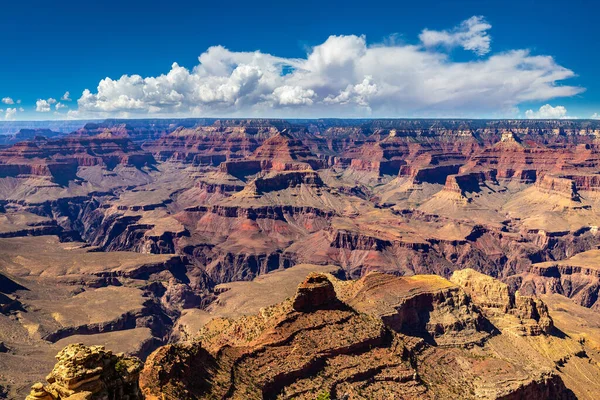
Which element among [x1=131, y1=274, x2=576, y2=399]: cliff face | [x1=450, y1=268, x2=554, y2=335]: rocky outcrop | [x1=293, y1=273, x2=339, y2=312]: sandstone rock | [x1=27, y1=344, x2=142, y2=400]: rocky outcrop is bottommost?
[x1=450, y1=268, x2=554, y2=335]: rocky outcrop

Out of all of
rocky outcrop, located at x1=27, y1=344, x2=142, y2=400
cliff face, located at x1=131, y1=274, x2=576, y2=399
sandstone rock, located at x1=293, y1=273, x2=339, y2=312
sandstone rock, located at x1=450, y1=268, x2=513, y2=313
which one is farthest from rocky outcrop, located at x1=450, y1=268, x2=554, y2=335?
rocky outcrop, located at x1=27, y1=344, x2=142, y2=400

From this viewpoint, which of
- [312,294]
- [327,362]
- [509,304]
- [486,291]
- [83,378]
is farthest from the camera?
[486,291]

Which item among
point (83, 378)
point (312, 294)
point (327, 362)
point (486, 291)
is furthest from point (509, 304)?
point (83, 378)

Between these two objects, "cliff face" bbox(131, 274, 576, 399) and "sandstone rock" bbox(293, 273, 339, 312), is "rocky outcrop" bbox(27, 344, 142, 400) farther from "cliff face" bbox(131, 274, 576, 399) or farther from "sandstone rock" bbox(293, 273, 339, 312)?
"sandstone rock" bbox(293, 273, 339, 312)

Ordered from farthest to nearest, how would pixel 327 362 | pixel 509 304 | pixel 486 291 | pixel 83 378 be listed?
pixel 486 291 → pixel 509 304 → pixel 327 362 → pixel 83 378

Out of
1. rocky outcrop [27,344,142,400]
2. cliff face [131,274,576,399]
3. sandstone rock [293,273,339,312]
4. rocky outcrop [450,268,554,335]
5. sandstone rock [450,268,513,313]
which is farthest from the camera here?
sandstone rock [450,268,513,313]

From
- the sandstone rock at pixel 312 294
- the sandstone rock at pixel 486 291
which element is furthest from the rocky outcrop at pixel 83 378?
the sandstone rock at pixel 486 291

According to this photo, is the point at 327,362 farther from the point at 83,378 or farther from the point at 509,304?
the point at 509,304

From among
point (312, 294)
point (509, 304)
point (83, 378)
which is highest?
point (83, 378)

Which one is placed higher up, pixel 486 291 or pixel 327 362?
pixel 327 362

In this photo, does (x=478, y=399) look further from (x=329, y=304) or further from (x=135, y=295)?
(x=135, y=295)
